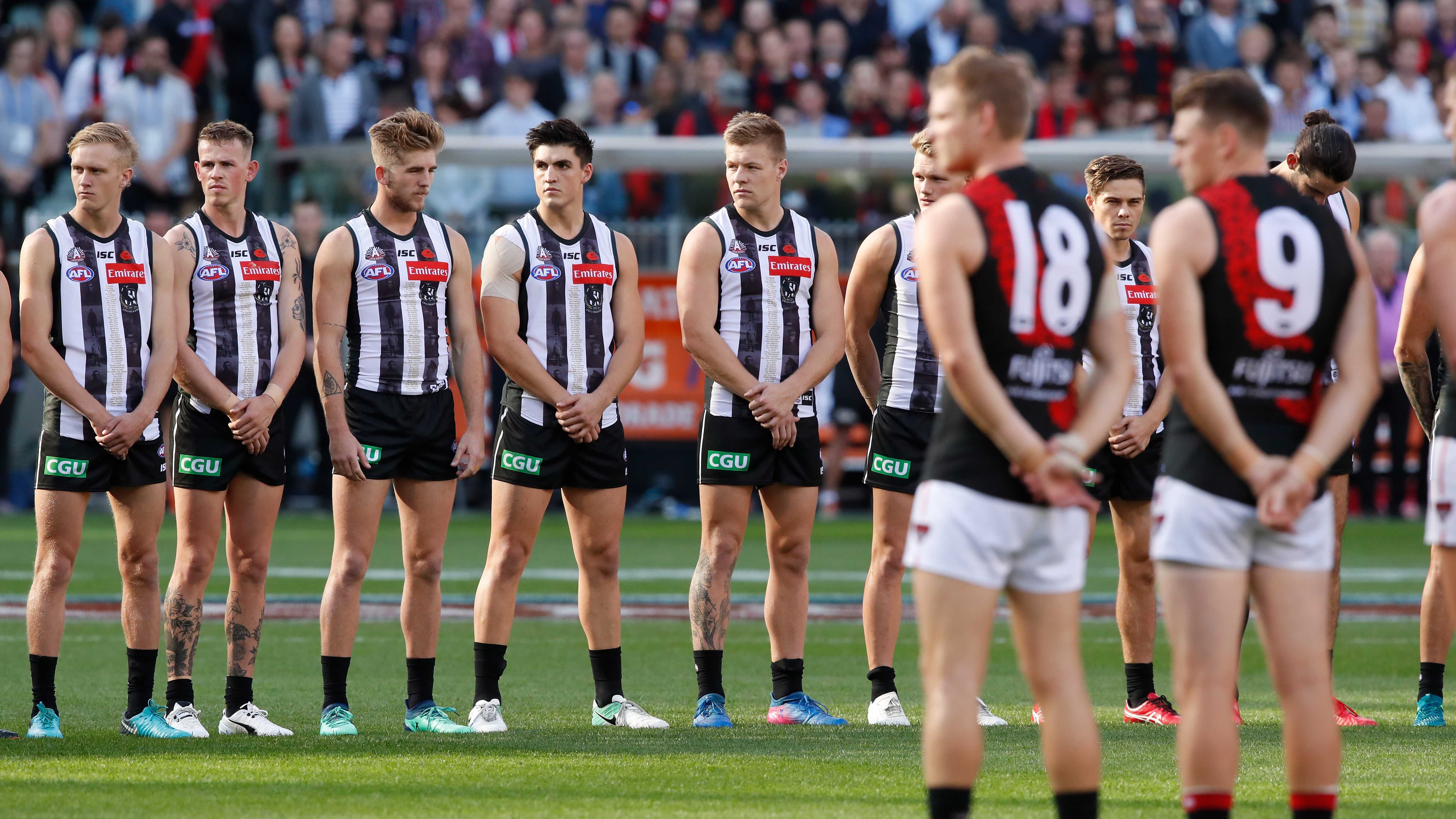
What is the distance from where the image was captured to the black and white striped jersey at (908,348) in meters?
7.53

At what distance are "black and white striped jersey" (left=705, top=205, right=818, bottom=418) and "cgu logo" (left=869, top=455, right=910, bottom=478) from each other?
40 centimetres

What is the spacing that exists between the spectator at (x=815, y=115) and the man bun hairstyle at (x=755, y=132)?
11.7 meters

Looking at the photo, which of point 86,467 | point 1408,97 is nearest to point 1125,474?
point 86,467

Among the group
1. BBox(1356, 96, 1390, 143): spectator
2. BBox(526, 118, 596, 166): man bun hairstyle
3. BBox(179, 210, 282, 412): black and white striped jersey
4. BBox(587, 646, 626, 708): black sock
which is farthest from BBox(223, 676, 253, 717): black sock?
BBox(1356, 96, 1390, 143): spectator

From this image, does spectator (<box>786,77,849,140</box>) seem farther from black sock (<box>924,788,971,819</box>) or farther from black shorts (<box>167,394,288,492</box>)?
black sock (<box>924,788,971,819</box>)

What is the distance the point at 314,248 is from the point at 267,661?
23.2 ft

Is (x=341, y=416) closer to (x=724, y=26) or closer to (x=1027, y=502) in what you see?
(x=1027, y=502)

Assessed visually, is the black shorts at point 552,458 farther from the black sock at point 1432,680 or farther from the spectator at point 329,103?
the spectator at point 329,103

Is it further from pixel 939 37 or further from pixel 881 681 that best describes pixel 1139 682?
pixel 939 37

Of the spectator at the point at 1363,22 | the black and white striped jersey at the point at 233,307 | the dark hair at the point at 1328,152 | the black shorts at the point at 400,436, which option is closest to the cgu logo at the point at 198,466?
the black and white striped jersey at the point at 233,307

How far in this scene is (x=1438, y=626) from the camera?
726 cm

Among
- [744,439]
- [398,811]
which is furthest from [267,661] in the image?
[398,811]

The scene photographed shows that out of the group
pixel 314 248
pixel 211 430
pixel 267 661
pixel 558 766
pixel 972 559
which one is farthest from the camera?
pixel 314 248

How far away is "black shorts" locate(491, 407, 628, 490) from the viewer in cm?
732
